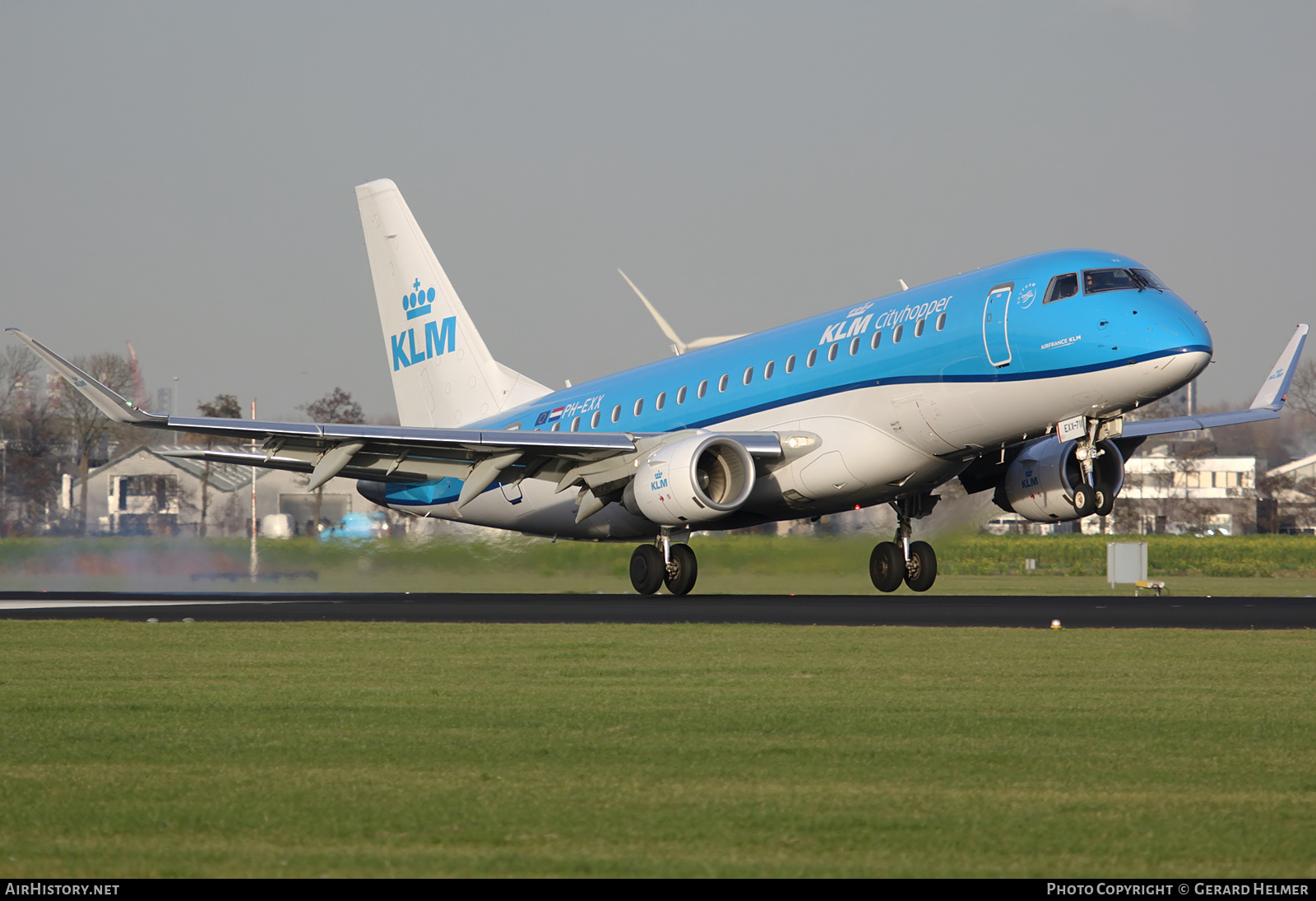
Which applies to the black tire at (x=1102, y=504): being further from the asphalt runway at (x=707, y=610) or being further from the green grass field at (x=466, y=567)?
the green grass field at (x=466, y=567)

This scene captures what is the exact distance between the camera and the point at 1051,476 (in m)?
26.0

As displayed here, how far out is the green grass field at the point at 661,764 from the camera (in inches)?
222

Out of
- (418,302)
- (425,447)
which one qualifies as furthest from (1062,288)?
(418,302)

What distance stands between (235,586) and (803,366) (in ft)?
50.3

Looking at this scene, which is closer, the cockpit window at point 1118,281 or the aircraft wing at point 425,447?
the cockpit window at point 1118,281

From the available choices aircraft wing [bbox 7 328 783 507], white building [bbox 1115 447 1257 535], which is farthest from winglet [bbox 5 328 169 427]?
white building [bbox 1115 447 1257 535]

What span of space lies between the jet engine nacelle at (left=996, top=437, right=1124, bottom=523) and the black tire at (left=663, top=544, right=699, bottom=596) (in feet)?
20.3

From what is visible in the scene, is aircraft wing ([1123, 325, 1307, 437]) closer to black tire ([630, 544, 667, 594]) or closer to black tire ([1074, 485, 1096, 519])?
black tire ([1074, 485, 1096, 519])

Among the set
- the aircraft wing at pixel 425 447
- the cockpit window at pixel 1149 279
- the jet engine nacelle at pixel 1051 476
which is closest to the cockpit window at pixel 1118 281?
the cockpit window at pixel 1149 279

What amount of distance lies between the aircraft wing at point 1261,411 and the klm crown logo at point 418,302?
56.2 ft

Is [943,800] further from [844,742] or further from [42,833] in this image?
[42,833]

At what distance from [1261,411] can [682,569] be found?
12.3 m
